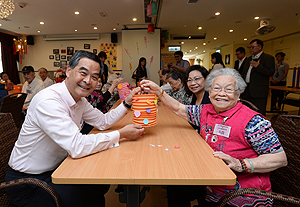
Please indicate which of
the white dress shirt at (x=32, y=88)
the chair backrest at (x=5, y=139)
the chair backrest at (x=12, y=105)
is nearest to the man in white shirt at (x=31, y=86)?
the white dress shirt at (x=32, y=88)

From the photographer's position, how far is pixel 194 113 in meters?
1.57

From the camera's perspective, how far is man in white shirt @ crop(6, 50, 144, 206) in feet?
3.36

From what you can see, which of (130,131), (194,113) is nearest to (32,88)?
(130,131)

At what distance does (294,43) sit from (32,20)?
11.2 meters

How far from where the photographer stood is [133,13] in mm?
5461

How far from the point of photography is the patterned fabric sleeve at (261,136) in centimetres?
106

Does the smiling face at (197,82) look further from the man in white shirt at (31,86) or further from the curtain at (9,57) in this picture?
the curtain at (9,57)

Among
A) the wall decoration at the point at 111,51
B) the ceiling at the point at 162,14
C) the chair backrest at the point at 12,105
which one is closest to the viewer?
the chair backrest at the point at 12,105

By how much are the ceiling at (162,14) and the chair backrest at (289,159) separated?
4147 millimetres

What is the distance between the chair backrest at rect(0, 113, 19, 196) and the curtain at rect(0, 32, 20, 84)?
9.23 m

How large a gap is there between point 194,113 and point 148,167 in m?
0.79

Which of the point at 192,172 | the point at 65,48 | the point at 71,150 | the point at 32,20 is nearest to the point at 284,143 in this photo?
the point at 192,172

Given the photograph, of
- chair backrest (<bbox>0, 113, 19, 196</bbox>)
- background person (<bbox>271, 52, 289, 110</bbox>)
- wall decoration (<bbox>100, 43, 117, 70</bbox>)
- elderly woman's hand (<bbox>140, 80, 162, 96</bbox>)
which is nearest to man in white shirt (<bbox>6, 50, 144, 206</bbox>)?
chair backrest (<bbox>0, 113, 19, 196</bbox>)

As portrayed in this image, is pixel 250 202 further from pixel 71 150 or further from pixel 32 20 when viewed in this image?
pixel 32 20
